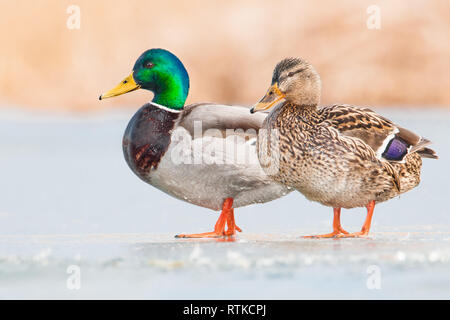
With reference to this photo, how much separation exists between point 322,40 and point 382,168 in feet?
23.4

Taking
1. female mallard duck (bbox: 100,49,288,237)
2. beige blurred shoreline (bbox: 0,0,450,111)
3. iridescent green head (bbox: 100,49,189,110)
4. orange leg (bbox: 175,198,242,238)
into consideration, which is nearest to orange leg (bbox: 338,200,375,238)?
female mallard duck (bbox: 100,49,288,237)

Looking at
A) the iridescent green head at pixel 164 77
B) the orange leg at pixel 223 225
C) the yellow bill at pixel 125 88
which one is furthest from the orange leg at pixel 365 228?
the yellow bill at pixel 125 88

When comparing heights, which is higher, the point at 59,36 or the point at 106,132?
the point at 59,36

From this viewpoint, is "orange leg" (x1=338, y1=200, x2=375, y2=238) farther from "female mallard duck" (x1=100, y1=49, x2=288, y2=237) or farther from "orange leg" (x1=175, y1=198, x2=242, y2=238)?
"orange leg" (x1=175, y1=198, x2=242, y2=238)

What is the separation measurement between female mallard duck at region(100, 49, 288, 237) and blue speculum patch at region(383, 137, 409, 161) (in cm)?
63

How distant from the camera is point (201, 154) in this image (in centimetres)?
411

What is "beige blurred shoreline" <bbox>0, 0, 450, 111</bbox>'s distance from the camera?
9.55 metres

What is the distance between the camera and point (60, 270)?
3.31m

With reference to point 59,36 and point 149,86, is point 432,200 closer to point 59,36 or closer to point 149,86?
point 149,86

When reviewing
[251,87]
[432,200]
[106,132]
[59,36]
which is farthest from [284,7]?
[432,200]

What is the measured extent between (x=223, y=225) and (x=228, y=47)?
6.79m

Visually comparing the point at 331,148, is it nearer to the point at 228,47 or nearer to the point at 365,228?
the point at 365,228

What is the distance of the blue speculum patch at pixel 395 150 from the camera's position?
3.96 meters

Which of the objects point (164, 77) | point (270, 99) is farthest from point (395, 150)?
point (164, 77)
